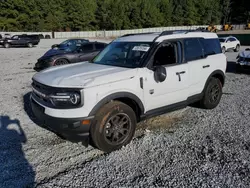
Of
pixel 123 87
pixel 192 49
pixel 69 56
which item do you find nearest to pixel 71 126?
pixel 123 87

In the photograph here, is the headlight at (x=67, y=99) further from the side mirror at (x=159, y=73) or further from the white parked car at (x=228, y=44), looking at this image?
the white parked car at (x=228, y=44)

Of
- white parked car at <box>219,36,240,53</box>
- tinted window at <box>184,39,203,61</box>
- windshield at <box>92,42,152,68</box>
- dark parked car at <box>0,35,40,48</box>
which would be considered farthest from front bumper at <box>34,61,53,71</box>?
dark parked car at <box>0,35,40,48</box>

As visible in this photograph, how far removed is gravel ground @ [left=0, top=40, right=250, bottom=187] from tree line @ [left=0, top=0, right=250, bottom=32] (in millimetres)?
59458

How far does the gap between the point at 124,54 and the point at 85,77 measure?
1207 millimetres

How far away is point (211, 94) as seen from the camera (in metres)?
5.49

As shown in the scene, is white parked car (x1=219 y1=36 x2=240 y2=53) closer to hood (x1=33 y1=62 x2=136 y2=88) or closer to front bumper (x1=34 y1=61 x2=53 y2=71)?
front bumper (x1=34 y1=61 x2=53 y2=71)

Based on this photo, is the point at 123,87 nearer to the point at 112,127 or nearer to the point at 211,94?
the point at 112,127

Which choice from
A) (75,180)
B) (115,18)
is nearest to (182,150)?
(75,180)

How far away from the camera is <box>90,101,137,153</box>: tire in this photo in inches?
138

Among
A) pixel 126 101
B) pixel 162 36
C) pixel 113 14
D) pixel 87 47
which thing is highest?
pixel 113 14

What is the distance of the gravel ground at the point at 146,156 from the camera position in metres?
3.03

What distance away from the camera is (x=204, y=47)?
524cm

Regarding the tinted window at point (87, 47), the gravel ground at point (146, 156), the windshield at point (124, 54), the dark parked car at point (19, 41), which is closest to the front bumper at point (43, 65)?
the tinted window at point (87, 47)

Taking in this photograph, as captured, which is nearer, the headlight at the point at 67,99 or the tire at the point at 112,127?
the headlight at the point at 67,99
